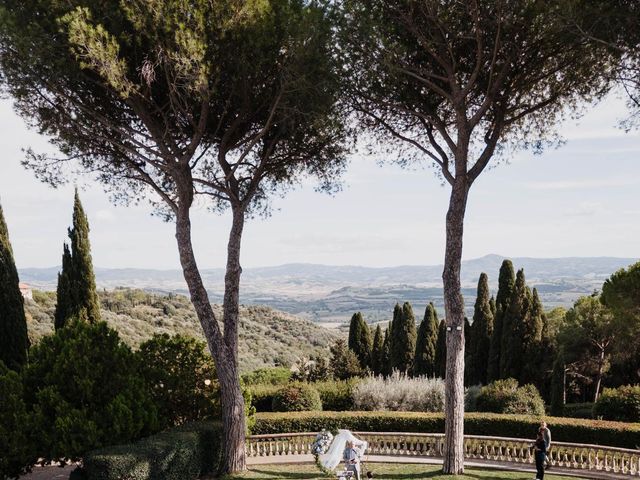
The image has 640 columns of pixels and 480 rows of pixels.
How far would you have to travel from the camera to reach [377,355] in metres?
31.9

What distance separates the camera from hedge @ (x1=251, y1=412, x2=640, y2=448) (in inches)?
545

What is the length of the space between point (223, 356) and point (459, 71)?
277 inches

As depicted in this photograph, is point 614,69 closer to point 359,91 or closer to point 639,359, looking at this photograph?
point 359,91

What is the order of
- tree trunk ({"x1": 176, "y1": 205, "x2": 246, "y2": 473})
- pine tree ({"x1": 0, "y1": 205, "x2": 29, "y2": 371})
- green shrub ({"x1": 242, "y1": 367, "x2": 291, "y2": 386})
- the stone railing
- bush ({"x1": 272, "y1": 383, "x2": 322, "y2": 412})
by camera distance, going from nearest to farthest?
tree trunk ({"x1": 176, "y1": 205, "x2": 246, "y2": 473})
the stone railing
pine tree ({"x1": 0, "y1": 205, "x2": 29, "y2": 371})
bush ({"x1": 272, "y1": 383, "x2": 322, "y2": 412})
green shrub ({"x1": 242, "y1": 367, "x2": 291, "y2": 386})

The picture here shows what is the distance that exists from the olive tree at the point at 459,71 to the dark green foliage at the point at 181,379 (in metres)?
5.05

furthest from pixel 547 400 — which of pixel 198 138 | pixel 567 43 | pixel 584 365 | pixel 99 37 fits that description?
pixel 99 37

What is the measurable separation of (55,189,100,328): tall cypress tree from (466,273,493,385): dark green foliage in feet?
58.6

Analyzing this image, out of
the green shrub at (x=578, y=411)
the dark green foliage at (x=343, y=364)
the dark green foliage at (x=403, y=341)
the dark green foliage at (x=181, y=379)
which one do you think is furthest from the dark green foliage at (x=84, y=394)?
the dark green foliage at (x=403, y=341)

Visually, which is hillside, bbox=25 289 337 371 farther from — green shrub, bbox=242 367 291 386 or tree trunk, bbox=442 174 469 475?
tree trunk, bbox=442 174 469 475

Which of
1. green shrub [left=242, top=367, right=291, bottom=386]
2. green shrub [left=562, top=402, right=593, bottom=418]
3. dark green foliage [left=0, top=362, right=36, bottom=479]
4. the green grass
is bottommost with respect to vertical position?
green shrub [left=562, top=402, right=593, bottom=418]

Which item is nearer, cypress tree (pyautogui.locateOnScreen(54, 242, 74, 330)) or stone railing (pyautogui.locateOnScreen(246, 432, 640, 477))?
stone railing (pyautogui.locateOnScreen(246, 432, 640, 477))

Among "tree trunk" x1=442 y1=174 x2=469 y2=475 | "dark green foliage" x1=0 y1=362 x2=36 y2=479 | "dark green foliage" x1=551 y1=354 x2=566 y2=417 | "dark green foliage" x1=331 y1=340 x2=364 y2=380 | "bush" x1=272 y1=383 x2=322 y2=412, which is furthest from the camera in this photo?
"dark green foliage" x1=331 y1=340 x2=364 y2=380

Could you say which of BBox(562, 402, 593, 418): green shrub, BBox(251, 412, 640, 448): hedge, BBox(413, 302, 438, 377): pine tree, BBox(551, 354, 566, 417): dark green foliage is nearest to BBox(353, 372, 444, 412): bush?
BBox(251, 412, 640, 448): hedge

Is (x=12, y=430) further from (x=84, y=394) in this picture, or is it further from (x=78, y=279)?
(x=78, y=279)
